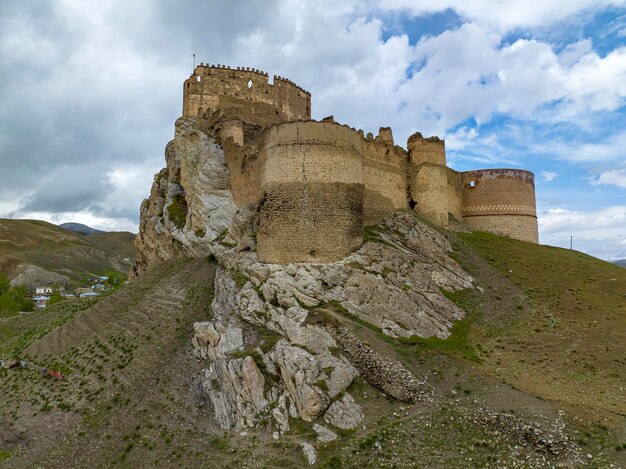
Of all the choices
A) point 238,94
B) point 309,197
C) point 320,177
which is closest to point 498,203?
point 320,177

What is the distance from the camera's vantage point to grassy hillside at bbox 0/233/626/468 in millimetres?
16438

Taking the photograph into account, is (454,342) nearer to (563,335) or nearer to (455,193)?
(563,335)

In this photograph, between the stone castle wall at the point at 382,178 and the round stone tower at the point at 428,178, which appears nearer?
the stone castle wall at the point at 382,178

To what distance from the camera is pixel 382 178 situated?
114 feet

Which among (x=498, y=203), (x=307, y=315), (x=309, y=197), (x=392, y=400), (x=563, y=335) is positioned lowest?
(x=392, y=400)

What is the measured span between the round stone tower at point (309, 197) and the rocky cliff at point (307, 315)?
101 centimetres

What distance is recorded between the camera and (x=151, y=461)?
722 inches

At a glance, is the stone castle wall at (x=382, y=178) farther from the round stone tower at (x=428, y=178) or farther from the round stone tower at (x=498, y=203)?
the round stone tower at (x=498, y=203)

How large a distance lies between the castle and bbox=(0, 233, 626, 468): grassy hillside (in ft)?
19.7

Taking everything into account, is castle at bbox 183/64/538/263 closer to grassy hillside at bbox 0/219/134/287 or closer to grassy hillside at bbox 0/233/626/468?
grassy hillside at bbox 0/233/626/468

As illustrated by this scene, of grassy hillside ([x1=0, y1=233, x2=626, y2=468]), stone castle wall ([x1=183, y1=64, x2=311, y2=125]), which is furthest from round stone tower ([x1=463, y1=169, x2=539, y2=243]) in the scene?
stone castle wall ([x1=183, y1=64, x2=311, y2=125])

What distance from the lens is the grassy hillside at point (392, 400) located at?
16.4m

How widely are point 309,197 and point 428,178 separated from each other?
14.5 meters

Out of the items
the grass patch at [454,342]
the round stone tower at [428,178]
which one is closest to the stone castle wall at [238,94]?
the round stone tower at [428,178]
